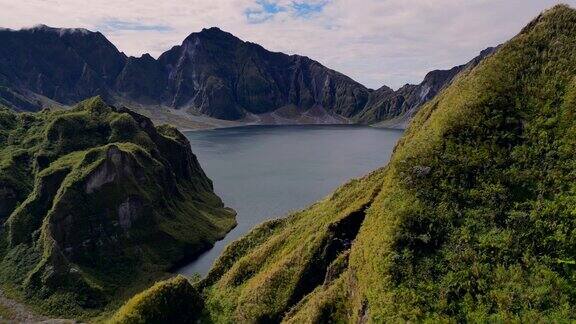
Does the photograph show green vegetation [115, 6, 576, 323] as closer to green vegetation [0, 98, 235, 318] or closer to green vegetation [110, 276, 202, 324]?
green vegetation [110, 276, 202, 324]

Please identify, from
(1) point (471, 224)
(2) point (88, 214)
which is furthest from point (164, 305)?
(2) point (88, 214)

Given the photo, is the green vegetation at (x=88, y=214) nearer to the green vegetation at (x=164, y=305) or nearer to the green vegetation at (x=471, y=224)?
the green vegetation at (x=164, y=305)

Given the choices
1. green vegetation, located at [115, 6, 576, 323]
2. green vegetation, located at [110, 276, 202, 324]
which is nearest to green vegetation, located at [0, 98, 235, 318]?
green vegetation, located at [110, 276, 202, 324]

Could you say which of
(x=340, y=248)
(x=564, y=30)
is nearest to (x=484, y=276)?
(x=340, y=248)

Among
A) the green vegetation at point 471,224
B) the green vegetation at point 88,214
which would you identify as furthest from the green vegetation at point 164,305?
the green vegetation at point 88,214

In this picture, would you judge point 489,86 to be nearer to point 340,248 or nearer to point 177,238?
point 340,248

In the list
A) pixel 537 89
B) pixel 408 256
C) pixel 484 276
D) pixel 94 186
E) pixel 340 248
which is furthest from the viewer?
pixel 94 186

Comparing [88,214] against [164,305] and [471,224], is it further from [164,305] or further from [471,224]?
[471,224]
